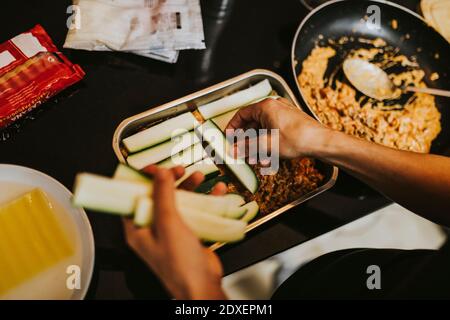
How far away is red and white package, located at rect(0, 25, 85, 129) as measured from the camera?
108 centimetres

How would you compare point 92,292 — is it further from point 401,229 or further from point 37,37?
point 401,229

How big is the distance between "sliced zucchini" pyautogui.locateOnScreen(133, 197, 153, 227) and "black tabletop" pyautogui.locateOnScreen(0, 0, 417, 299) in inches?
13.9

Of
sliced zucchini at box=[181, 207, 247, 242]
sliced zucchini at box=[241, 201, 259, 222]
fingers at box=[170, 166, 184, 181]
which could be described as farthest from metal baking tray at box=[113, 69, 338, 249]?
fingers at box=[170, 166, 184, 181]

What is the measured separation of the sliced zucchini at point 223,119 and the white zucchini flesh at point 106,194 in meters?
0.49

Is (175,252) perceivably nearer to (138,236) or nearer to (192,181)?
(138,236)

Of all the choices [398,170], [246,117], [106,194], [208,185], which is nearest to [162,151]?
[208,185]

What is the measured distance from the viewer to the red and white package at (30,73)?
1.08 meters

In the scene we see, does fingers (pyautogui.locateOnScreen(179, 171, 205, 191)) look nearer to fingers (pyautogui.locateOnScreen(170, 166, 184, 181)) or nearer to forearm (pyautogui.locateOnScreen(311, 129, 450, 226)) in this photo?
fingers (pyautogui.locateOnScreen(170, 166, 184, 181))

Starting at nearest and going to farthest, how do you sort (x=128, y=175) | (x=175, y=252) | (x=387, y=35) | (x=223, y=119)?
(x=175, y=252), (x=128, y=175), (x=223, y=119), (x=387, y=35)

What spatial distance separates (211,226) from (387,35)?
3.96 feet

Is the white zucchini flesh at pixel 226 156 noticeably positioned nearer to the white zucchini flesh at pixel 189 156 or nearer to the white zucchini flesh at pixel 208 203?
the white zucchini flesh at pixel 189 156

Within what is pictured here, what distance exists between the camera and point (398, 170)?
3.28 feet

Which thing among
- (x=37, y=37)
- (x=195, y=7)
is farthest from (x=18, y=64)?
(x=195, y=7)

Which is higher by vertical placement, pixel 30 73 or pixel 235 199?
pixel 30 73
